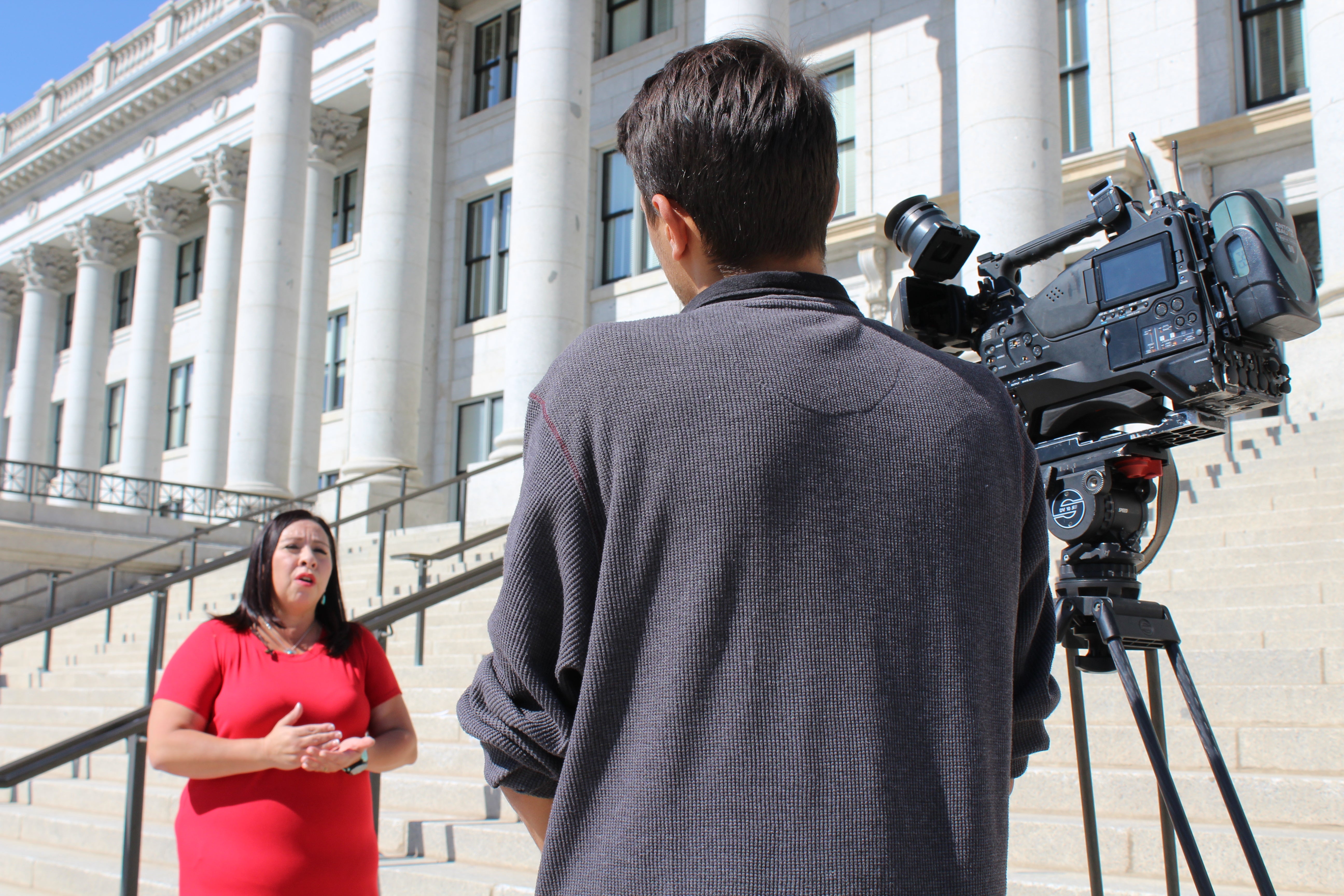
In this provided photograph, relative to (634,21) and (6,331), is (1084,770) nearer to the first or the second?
(634,21)

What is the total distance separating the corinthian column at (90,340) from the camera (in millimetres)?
32625

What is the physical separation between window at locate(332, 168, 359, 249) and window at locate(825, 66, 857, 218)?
13194mm

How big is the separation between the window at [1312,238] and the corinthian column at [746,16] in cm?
695

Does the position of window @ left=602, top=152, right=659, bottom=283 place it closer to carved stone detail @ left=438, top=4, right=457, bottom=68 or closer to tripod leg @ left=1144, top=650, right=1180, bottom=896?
carved stone detail @ left=438, top=4, right=457, bottom=68

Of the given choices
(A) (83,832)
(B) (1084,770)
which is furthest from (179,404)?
(B) (1084,770)

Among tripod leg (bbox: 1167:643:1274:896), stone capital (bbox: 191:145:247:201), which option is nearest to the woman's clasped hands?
tripod leg (bbox: 1167:643:1274:896)

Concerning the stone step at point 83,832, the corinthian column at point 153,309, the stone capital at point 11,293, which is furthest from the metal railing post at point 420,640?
the stone capital at point 11,293

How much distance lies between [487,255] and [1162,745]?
23092 mm

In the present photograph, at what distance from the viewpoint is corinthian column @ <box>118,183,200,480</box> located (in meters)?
29.7

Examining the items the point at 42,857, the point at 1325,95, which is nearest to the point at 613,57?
the point at 1325,95

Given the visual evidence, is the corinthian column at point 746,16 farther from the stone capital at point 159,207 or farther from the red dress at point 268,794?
the stone capital at point 159,207

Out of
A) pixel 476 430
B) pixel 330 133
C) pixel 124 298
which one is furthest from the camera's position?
pixel 124 298

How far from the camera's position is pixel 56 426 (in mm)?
36500

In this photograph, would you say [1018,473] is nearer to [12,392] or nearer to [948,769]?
[948,769]
